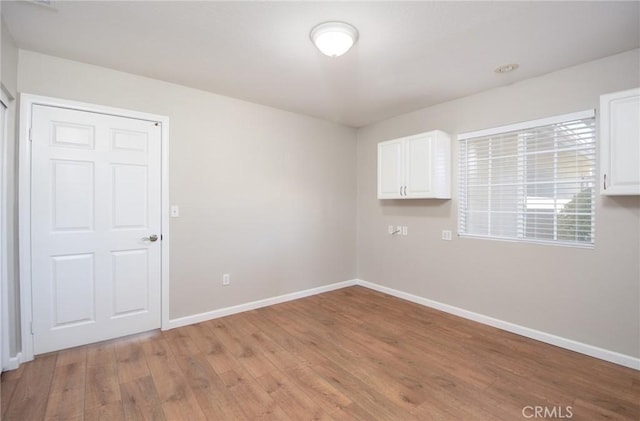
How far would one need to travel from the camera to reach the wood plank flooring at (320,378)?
1.86 meters

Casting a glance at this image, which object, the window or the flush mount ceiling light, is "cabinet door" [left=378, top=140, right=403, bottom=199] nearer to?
the window

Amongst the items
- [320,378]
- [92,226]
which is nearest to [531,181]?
[320,378]

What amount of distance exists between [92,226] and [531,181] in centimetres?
427

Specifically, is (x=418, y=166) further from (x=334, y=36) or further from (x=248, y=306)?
(x=248, y=306)

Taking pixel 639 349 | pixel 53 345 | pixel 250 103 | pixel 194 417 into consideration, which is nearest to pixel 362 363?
pixel 194 417

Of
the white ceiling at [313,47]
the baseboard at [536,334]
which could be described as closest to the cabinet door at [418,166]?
the white ceiling at [313,47]

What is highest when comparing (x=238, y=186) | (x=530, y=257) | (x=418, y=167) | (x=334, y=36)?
(x=334, y=36)

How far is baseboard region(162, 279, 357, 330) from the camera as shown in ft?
10.3

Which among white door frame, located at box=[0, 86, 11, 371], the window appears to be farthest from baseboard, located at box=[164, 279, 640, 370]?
the window

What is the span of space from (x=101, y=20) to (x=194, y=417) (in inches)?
108

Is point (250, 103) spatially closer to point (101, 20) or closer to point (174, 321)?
point (101, 20)

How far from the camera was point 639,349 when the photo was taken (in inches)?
91.7

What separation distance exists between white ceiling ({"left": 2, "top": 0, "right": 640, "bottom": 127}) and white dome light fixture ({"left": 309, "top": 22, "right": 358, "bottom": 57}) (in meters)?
0.05

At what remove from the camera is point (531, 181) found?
2.91 m
